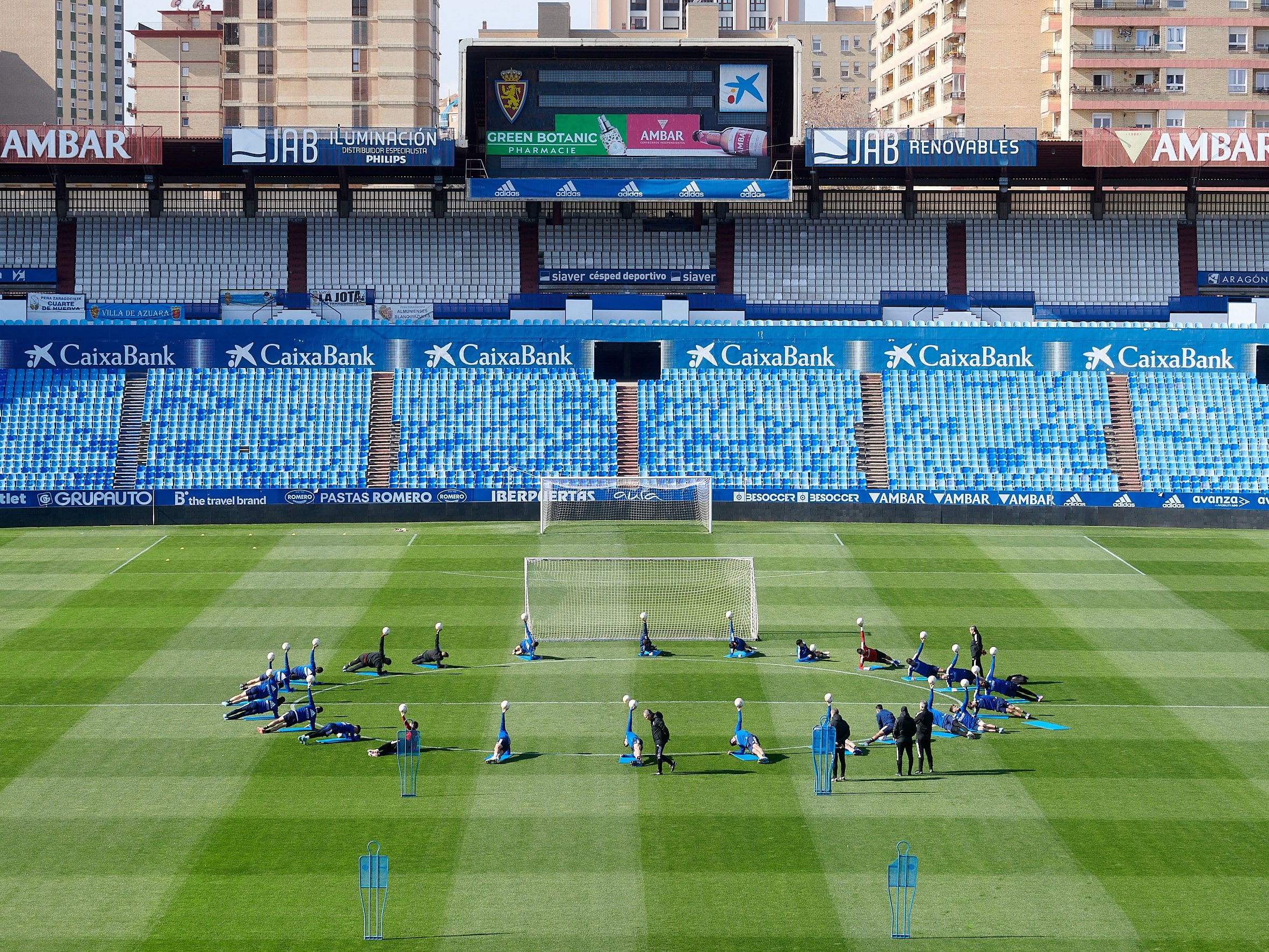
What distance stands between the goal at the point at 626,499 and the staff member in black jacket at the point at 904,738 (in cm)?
2190

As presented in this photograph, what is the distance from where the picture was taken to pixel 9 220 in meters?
57.2

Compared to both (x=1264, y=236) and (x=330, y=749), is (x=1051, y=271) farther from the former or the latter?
(x=330, y=749)

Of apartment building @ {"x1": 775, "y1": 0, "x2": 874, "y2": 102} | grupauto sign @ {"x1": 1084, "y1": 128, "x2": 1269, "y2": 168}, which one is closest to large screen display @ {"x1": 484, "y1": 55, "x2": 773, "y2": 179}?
grupauto sign @ {"x1": 1084, "y1": 128, "x2": 1269, "y2": 168}

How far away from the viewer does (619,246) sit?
5753 centimetres

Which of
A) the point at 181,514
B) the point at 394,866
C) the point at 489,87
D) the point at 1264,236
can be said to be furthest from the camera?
the point at 1264,236

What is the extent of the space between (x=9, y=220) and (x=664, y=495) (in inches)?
1127

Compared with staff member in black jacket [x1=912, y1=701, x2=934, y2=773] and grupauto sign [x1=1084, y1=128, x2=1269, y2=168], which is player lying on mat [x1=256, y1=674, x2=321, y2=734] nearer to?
staff member in black jacket [x1=912, y1=701, x2=934, y2=773]

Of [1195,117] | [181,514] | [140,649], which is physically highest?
[1195,117]

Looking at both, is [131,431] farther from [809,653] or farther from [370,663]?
[809,653]

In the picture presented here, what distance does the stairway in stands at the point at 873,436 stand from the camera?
48.6 meters

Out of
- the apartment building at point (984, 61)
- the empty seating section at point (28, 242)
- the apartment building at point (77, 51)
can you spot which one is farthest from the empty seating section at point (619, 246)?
the apartment building at point (77, 51)

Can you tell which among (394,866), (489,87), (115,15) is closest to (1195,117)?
(489,87)

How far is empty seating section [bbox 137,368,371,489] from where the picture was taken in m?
48.0

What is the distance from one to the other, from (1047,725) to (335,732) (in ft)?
41.9
